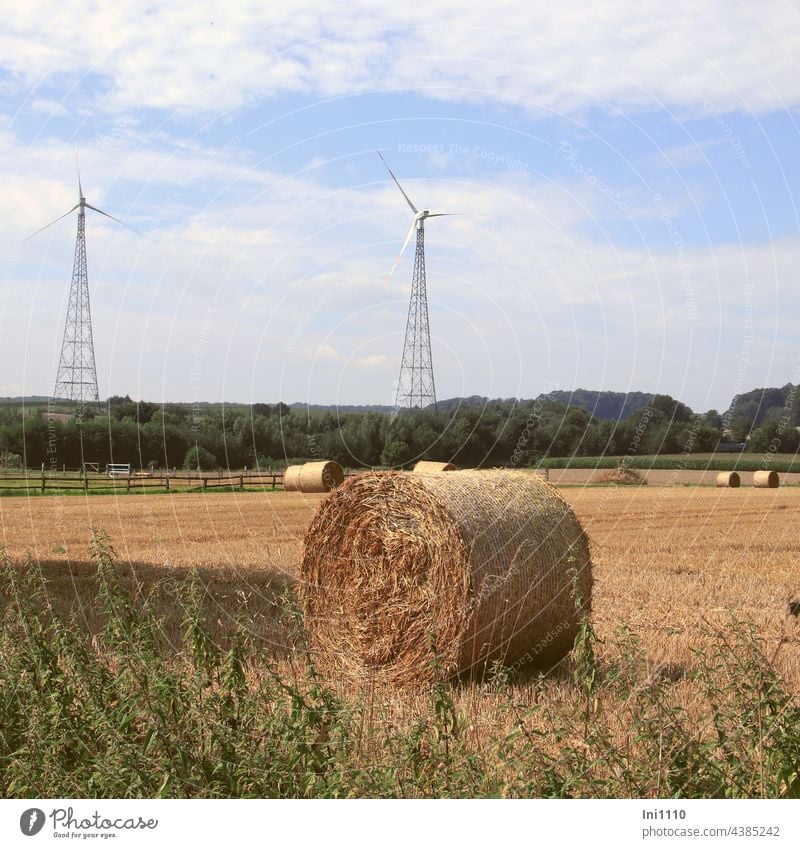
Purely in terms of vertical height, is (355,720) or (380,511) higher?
(380,511)

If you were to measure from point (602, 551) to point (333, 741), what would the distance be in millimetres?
13262

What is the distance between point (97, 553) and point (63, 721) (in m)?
1.50

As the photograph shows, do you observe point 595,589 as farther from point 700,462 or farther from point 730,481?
point 700,462

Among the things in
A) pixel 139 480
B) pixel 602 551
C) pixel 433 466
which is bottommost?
pixel 602 551

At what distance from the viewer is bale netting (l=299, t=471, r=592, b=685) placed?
27.3 feet

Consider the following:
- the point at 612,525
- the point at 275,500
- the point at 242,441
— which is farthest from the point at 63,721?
the point at 275,500

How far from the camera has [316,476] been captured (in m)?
33.2

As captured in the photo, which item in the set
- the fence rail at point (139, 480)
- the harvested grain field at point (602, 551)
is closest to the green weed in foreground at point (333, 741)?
the harvested grain field at point (602, 551)

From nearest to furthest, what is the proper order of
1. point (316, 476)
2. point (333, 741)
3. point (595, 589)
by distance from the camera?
point (333, 741)
point (595, 589)
point (316, 476)

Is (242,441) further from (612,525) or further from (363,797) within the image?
(363,797)

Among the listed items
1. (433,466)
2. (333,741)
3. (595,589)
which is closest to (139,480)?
(433,466)

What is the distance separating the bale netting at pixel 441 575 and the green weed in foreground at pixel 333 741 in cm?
188

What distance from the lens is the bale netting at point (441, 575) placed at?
8.34 metres
